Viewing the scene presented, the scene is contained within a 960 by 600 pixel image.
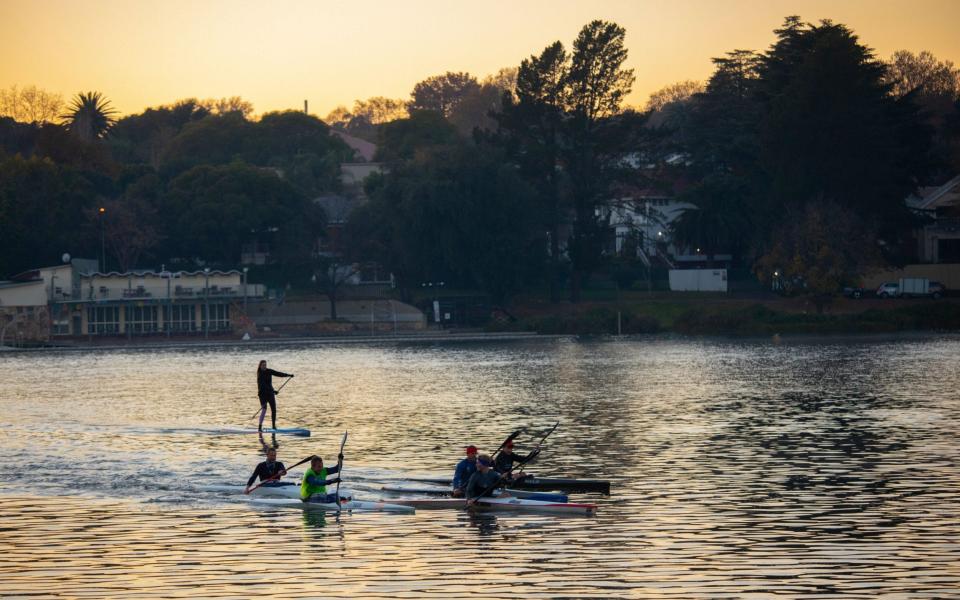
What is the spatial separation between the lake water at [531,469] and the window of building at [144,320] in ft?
175

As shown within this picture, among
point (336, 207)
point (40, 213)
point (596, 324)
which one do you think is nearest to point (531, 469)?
point (596, 324)

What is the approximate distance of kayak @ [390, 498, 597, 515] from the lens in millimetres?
31216

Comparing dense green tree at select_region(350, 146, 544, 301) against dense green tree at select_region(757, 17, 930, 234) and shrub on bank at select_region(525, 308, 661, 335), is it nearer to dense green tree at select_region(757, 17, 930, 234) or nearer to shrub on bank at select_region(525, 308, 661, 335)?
shrub on bank at select_region(525, 308, 661, 335)

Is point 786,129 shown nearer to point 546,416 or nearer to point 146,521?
point 546,416

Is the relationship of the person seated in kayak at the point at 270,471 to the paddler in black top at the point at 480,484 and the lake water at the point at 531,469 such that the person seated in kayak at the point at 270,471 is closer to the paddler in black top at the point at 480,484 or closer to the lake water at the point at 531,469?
the lake water at the point at 531,469

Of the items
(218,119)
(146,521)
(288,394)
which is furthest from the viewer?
(218,119)

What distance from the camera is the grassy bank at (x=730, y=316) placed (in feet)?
392

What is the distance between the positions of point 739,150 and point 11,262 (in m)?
76.0

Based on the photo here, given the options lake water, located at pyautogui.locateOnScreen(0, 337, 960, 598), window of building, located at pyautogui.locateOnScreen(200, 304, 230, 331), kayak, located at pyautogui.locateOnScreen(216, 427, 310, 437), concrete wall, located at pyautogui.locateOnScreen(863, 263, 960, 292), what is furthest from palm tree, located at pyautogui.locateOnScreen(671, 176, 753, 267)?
kayak, located at pyautogui.locateOnScreen(216, 427, 310, 437)

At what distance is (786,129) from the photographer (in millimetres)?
126062

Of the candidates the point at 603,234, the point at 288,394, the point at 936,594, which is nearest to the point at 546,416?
the point at 288,394

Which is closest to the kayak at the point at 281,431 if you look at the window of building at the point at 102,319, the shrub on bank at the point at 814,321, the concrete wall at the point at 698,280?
the shrub on bank at the point at 814,321

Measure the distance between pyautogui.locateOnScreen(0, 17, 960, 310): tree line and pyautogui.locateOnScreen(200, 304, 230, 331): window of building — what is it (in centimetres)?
873

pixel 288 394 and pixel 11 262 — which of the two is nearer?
pixel 288 394
